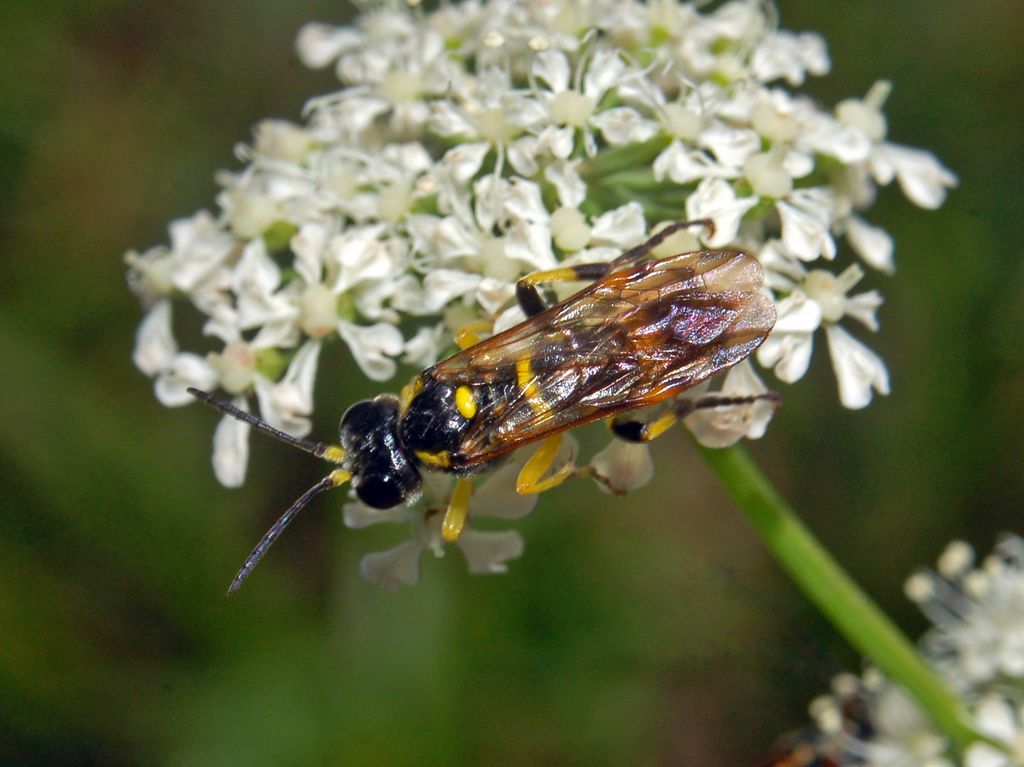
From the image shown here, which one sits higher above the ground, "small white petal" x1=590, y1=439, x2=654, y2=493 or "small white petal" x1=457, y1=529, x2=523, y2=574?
"small white petal" x1=590, y1=439, x2=654, y2=493

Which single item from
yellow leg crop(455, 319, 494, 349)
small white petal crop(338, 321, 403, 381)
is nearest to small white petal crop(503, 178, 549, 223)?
yellow leg crop(455, 319, 494, 349)

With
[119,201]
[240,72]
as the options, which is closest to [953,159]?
[240,72]

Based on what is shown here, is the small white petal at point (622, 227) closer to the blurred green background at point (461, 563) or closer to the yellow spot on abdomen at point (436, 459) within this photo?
the yellow spot on abdomen at point (436, 459)

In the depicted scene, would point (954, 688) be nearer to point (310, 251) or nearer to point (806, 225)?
point (806, 225)

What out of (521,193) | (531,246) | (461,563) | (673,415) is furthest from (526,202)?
(461,563)

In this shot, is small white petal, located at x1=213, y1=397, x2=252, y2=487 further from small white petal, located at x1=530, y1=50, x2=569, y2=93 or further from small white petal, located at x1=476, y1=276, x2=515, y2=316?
small white petal, located at x1=530, y1=50, x2=569, y2=93

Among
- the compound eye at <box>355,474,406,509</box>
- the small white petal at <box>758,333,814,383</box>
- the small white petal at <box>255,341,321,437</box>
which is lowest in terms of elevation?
the small white petal at <box>758,333,814,383</box>

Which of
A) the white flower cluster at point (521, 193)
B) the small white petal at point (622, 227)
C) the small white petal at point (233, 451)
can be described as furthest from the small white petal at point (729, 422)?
the small white petal at point (233, 451)

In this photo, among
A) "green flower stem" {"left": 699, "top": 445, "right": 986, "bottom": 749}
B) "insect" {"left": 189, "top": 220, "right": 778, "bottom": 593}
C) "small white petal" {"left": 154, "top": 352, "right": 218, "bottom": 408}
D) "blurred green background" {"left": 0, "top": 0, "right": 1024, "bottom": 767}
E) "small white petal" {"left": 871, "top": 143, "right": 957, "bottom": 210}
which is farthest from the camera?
"blurred green background" {"left": 0, "top": 0, "right": 1024, "bottom": 767}
